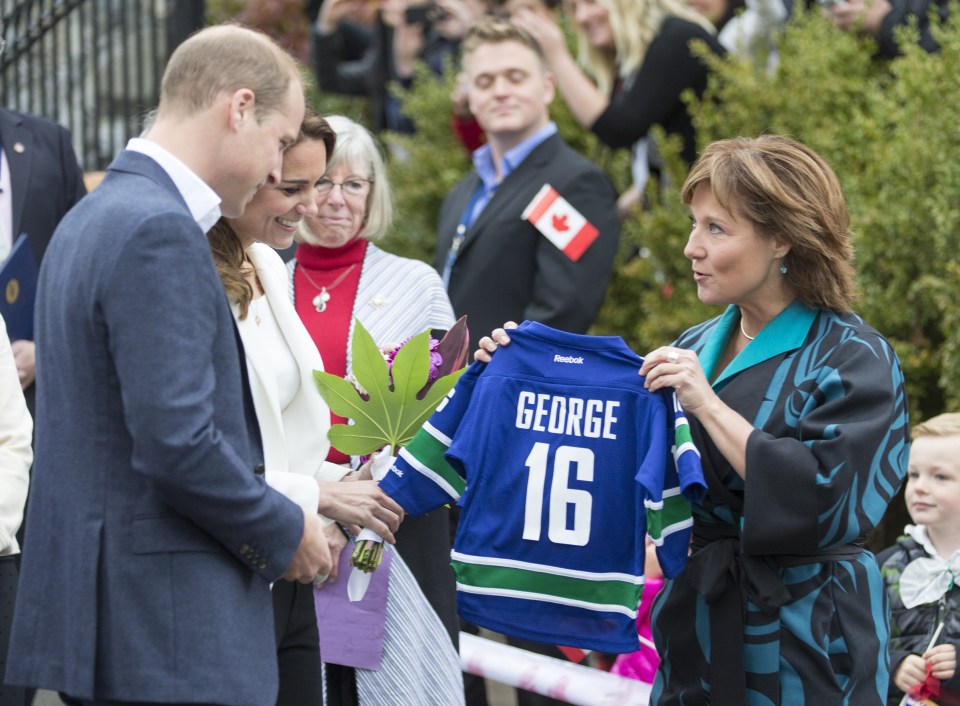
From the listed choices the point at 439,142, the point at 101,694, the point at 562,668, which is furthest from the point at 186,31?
the point at 101,694

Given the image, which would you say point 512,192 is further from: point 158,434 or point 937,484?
point 158,434

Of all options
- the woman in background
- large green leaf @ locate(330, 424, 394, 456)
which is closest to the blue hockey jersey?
large green leaf @ locate(330, 424, 394, 456)

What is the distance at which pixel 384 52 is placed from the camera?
9469mm

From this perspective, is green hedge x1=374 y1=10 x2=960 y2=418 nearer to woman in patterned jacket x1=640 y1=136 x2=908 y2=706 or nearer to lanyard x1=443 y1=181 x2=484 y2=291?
lanyard x1=443 y1=181 x2=484 y2=291

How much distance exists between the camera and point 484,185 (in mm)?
5547

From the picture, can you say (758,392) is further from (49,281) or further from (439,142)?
(439,142)

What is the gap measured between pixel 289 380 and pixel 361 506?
364mm

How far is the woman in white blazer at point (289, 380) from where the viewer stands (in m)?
2.88

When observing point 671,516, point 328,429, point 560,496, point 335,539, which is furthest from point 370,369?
point 671,516

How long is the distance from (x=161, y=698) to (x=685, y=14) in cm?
486

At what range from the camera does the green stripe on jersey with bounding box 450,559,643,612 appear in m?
3.27

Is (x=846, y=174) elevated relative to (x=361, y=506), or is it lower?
elevated

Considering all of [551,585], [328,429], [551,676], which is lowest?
[551,676]

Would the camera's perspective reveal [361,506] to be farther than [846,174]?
No
